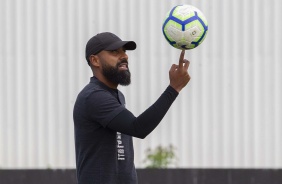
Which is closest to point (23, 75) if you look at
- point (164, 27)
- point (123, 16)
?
point (123, 16)

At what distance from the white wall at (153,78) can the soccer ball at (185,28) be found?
6.14 metres

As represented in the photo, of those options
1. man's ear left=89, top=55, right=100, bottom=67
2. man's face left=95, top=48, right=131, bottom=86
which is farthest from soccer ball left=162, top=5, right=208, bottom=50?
man's ear left=89, top=55, right=100, bottom=67

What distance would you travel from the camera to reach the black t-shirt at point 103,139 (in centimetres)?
586

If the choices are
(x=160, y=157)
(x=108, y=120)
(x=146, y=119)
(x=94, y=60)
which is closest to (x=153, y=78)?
(x=160, y=157)

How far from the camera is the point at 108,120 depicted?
19.2ft

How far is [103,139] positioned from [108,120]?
15cm

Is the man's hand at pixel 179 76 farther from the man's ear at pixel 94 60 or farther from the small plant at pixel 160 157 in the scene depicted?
the small plant at pixel 160 157

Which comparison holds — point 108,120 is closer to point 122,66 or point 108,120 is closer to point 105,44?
point 122,66

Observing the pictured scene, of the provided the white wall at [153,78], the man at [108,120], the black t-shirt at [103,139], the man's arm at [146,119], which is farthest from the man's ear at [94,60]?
the white wall at [153,78]

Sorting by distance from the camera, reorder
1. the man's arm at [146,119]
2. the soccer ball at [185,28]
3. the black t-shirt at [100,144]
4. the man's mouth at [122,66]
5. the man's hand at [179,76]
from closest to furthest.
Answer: the man's arm at [146,119], the man's hand at [179,76], the black t-shirt at [100,144], the man's mouth at [122,66], the soccer ball at [185,28]

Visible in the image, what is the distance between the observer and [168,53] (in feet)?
41.7

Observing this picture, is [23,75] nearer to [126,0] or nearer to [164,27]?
[126,0]

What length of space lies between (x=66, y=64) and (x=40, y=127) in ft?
3.08

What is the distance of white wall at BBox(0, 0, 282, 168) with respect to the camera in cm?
1262
